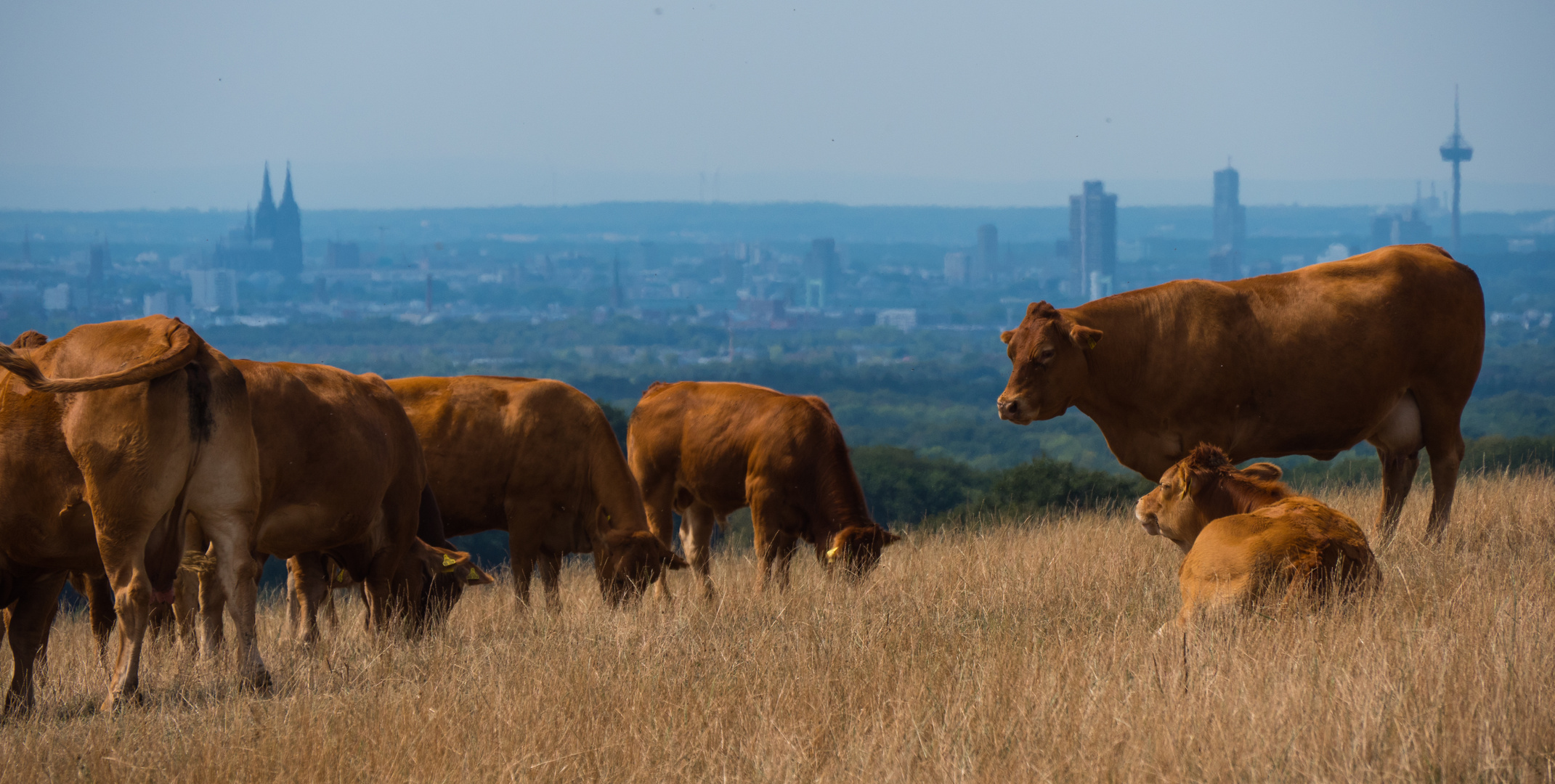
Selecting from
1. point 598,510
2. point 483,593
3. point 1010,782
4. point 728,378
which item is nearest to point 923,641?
point 1010,782

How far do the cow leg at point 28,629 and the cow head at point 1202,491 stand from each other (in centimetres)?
545

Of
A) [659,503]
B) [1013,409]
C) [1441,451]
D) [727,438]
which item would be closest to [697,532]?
[659,503]

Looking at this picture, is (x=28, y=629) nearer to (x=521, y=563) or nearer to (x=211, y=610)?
(x=211, y=610)

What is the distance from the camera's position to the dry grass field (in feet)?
15.6

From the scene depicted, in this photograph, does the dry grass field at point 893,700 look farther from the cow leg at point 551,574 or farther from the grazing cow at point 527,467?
the grazing cow at point 527,467

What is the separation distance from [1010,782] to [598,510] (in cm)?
629

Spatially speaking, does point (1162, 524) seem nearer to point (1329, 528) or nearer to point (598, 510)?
point (1329, 528)

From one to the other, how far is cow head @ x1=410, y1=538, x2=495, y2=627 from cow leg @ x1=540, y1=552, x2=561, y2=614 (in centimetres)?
135

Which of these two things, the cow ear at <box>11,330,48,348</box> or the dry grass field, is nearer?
the dry grass field

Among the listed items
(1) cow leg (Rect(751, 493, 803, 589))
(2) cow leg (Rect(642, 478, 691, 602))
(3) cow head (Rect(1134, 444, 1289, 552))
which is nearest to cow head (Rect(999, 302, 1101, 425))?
(3) cow head (Rect(1134, 444, 1289, 552))

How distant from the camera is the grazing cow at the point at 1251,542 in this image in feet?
21.0

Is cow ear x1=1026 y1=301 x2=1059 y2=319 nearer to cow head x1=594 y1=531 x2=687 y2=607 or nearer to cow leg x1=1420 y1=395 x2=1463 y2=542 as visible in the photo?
cow leg x1=1420 y1=395 x2=1463 y2=542

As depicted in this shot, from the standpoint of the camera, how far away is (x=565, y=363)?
6560 inches

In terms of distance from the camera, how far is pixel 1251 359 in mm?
9008
